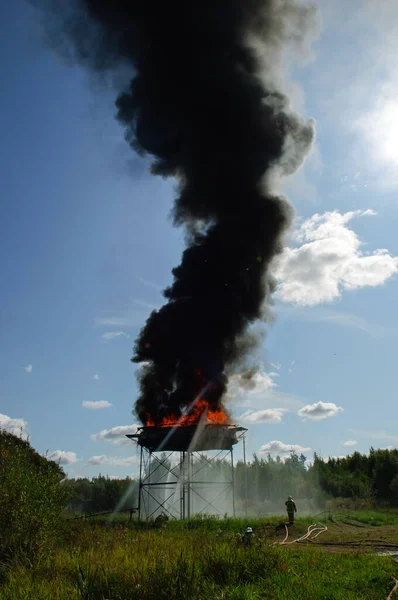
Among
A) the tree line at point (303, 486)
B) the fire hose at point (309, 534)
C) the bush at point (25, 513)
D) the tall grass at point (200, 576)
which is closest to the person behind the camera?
the tall grass at point (200, 576)

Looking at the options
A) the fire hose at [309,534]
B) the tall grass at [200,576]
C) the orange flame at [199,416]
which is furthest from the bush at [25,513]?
the orange flame at [199,416]

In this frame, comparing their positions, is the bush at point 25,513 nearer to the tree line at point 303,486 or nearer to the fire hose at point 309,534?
the fire hose at point 309,534

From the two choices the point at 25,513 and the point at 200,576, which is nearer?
the point at 200,576

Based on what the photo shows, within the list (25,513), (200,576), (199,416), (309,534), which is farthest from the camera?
(199,416)

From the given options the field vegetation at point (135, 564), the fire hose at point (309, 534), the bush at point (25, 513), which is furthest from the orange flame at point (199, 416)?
the bush at point (25, 513)

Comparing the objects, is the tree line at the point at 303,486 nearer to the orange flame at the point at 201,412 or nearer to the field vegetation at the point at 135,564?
the orange flame at the point at 201,412

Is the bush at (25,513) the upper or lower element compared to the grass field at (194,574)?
upper

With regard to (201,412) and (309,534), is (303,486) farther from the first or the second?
(309,534)

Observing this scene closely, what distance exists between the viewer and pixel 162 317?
30156mm

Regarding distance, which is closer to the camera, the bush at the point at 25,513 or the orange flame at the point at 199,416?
the bush at the point at 25,513

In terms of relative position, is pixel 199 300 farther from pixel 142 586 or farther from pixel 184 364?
pixel 142 586

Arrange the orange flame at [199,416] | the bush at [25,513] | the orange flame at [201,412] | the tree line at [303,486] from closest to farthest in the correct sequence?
the bush at [25,513]
the orange flame at [199,416]
the orange flame at [201,412]
the tree line at [303,486]

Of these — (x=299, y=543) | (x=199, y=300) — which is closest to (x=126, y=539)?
(x=299, y=543)

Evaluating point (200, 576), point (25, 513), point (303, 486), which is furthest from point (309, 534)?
point (303, 486)
